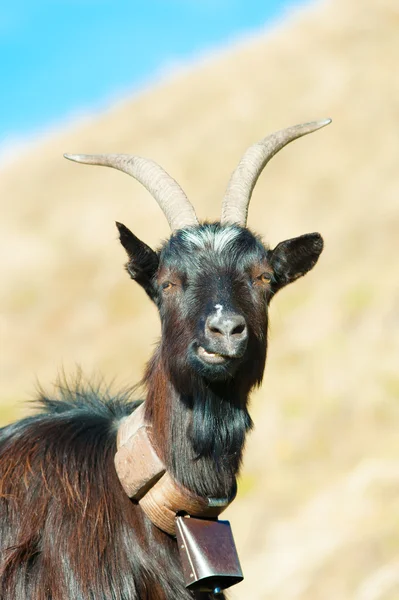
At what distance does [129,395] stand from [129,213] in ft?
85.2

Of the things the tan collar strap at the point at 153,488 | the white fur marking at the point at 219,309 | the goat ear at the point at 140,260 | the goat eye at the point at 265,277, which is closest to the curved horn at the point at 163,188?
the goat ear at the point at 140,260

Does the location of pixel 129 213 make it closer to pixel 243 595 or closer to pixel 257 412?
pixel 257 412

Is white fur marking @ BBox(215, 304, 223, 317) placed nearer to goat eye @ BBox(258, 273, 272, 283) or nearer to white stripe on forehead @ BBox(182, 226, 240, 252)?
white stripe on forehead @ BBox(182, 226, 240, 252)

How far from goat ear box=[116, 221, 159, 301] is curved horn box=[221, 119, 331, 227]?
1.83 ft

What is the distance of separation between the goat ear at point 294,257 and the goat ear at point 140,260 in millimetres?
722

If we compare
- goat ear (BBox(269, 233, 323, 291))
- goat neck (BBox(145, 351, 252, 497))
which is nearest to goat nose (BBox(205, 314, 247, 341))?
goat neck (BBox(145, 351, 252, 497))

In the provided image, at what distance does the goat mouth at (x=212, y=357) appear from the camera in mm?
5338

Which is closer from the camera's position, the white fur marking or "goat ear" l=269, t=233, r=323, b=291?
the white fur marking

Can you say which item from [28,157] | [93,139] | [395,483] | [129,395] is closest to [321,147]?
[93,139]

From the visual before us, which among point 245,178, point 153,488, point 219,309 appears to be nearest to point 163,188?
point 245,178

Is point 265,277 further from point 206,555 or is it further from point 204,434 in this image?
point 206,555

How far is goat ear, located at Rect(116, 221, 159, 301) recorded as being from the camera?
581cm

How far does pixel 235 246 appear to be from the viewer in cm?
587

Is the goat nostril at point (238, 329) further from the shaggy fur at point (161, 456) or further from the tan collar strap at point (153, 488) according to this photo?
the tan collar strap at point (153, 488)
